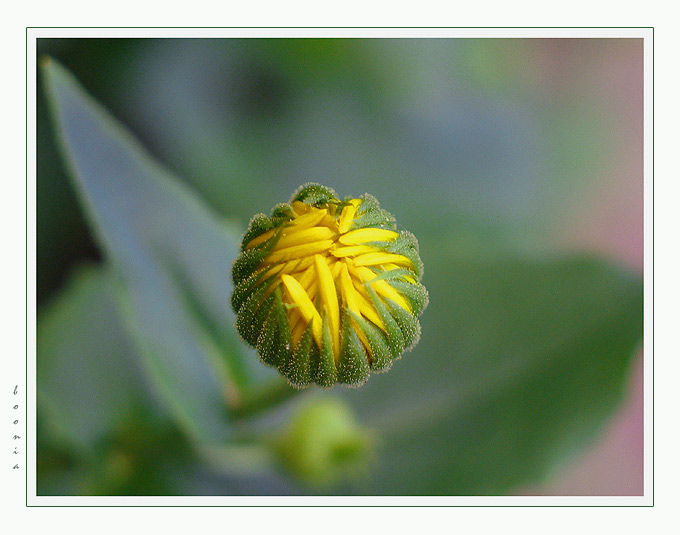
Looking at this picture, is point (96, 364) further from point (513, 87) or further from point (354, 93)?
point (513, 87)

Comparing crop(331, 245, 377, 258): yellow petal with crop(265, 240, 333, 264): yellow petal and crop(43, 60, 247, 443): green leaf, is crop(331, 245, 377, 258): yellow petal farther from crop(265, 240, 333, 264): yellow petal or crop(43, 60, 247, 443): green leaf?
crop(43, 60, 247, 443): green leaf

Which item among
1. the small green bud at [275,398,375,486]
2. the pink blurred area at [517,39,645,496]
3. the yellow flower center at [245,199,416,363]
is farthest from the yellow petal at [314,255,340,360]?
the pink blurred area at [517,39,645,496]

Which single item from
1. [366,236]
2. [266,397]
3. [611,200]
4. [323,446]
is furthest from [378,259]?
[611,200]

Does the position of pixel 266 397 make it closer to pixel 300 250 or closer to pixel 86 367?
pixel 300 250

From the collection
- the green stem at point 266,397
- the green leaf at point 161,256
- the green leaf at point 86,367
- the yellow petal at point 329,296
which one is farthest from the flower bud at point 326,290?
the green leaf at point 86,367

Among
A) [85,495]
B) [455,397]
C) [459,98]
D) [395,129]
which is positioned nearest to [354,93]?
[395,129]
